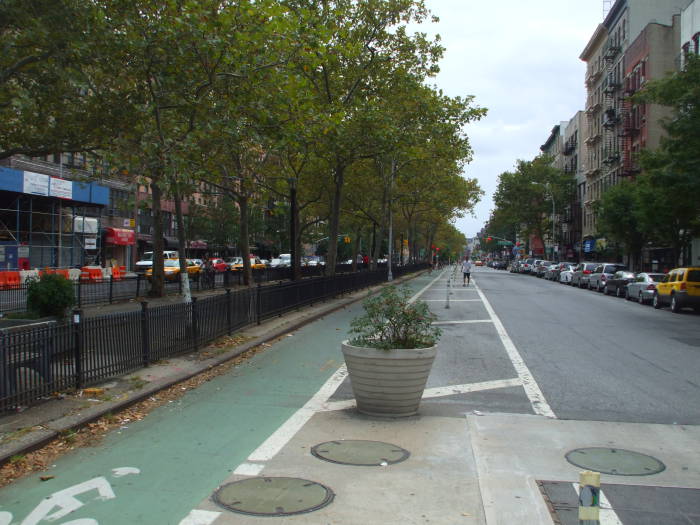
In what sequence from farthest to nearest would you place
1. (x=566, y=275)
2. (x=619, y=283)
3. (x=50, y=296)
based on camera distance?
(x=566, y=275) < (x=619, y=283) < (x=50, y=296)

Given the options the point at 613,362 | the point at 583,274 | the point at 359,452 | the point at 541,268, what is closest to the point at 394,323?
the point at 359,452

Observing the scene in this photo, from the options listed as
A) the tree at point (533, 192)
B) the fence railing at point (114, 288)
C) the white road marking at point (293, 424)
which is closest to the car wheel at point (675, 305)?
the white road marking at point (293, 424)

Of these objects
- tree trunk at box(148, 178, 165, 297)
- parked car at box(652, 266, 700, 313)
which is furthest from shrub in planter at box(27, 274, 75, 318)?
parked car at box(652, 266, 700, 313)

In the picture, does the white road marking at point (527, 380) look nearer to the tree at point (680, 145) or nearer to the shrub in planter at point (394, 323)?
the shrub in planter at point (394, 323)

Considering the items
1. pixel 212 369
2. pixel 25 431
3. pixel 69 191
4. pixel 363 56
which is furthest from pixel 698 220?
pixel 69 191

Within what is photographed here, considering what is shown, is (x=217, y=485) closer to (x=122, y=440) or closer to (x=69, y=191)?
(x=122, y=440)

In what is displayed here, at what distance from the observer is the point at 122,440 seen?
6410 mm

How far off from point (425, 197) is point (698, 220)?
24.9 m

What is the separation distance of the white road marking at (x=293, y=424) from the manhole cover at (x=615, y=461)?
2737 mm

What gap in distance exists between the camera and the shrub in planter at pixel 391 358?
7133 mm

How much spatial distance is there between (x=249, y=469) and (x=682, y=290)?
21.9 metres

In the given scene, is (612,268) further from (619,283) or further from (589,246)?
(589,246)

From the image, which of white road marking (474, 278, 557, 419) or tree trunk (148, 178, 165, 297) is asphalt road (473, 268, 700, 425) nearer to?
white road marking (474, 278, 557, 419)

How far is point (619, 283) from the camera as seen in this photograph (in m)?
→ 32.1
